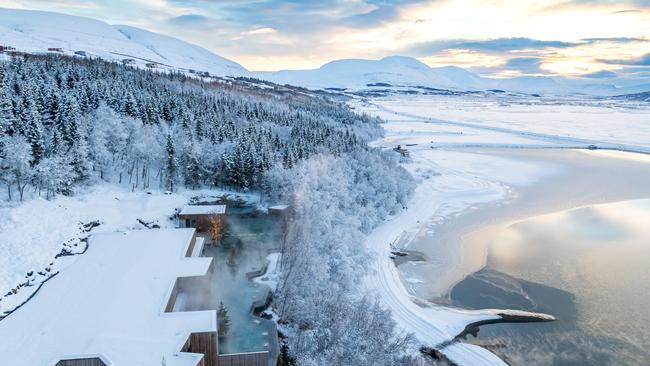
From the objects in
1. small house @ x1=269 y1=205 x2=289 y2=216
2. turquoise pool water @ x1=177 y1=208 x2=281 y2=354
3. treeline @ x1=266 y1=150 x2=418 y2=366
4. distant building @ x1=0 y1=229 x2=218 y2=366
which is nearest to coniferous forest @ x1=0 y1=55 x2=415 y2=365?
treeline @ x1=266 y1=150 x2=418 y2=366

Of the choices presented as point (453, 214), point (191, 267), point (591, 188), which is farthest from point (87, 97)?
point (591, 188)

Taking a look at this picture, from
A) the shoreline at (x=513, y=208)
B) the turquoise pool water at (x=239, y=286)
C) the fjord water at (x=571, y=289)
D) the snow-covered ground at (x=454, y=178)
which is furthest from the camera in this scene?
the shoreline at (x=513, y=208)

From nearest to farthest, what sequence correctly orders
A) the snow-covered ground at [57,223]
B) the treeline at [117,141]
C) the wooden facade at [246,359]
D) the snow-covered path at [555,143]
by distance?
the wooden facade at [246,359], the snow-covered ground at [57,223], the treeline at [117,141], the snow-covered path at [555,143]

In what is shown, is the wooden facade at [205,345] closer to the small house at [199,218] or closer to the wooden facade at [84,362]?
the wooden facade at [84,362]

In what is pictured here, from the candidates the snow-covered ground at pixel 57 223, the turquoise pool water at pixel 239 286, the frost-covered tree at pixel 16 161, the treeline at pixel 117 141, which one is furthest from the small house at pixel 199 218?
the frost-covered tree at pixel 16 161

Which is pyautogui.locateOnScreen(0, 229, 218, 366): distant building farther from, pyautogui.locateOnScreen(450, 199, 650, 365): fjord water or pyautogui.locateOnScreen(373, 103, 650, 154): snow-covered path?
pyautogui.locateOnScreen(373, 103, 650, 154): snow-covered path

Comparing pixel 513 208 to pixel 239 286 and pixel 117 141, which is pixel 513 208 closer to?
pixel 239 286
